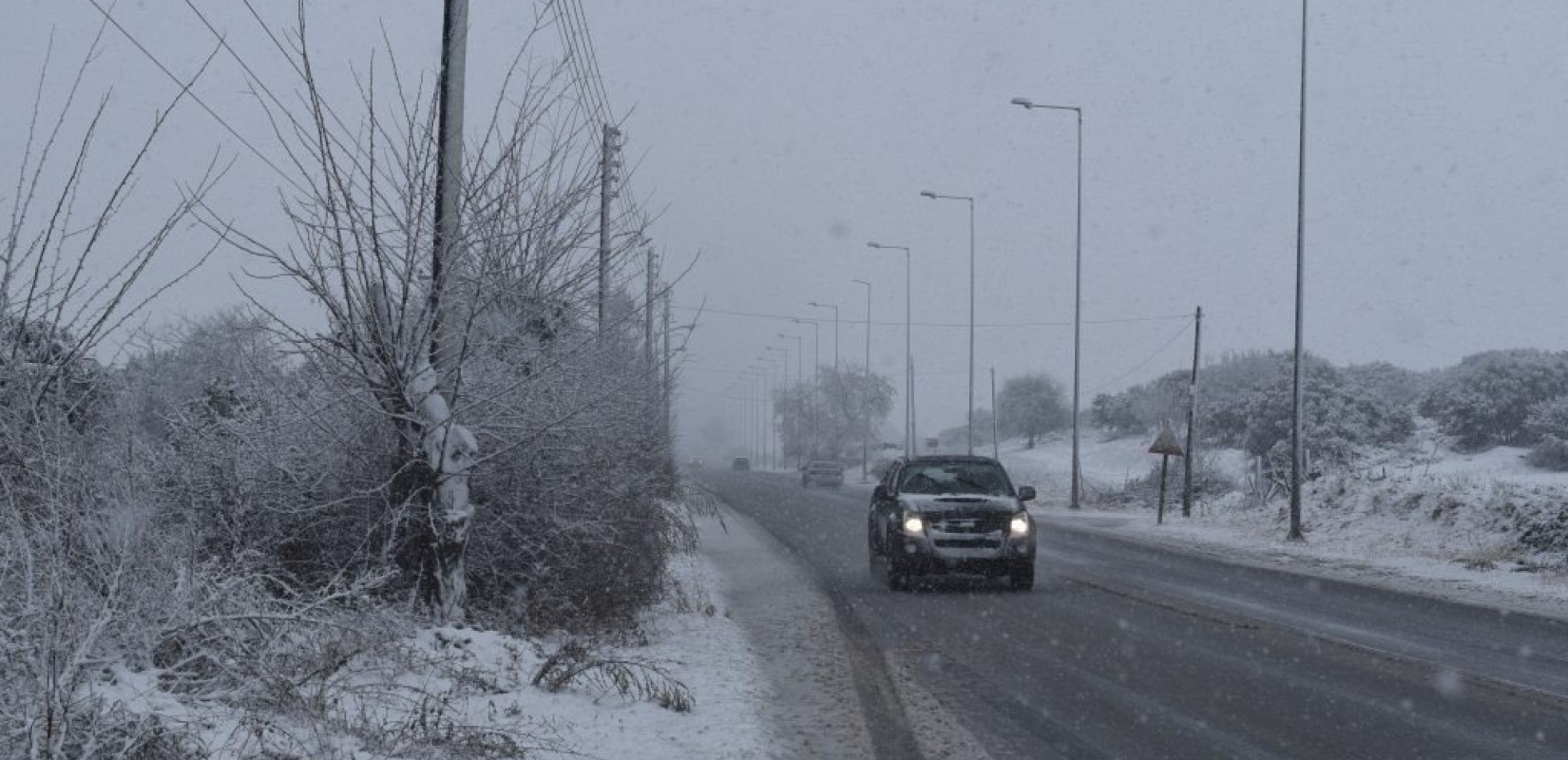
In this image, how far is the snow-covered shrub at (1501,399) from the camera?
4978cm

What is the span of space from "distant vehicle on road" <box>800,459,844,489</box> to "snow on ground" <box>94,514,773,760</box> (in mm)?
53390

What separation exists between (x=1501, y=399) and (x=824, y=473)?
29373 mm

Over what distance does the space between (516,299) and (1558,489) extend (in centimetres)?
1915

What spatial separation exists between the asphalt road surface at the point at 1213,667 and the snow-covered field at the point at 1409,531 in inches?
88.3

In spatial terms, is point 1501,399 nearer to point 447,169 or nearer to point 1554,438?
point 1554,438

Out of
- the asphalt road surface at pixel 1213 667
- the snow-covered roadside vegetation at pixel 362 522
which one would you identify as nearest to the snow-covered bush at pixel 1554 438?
the asphalt road surface at pixel 1213 667


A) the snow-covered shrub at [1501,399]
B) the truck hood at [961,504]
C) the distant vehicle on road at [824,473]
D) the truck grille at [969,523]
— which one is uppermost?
the snow-covered shrub at [1501,399]

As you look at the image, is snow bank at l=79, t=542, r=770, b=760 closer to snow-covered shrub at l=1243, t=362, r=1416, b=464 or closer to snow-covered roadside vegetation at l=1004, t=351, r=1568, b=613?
snow-covered roadside vegetation at l=1004, t=351, r=1568, b=613

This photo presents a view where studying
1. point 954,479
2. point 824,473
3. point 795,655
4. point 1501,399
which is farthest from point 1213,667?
point 824,473

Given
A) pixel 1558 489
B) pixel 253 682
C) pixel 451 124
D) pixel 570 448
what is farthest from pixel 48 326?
pixel 1558 489

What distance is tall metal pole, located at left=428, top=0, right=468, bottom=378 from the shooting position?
28.1 feet

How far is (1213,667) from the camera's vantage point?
32.1 ft

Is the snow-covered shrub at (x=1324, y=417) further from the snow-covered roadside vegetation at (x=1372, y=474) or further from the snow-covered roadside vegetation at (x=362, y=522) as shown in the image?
the snow-covered roadside vegetation at (x=362, y=522)

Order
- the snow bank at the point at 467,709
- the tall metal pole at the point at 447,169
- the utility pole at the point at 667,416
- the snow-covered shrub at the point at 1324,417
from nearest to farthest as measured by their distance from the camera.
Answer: the snow bank at the point at 467,709 → the tall metal pole at the point at 447,169 → the utility pole at the point at 667,416 → the snow-covered shrub at the point at 1324,417
